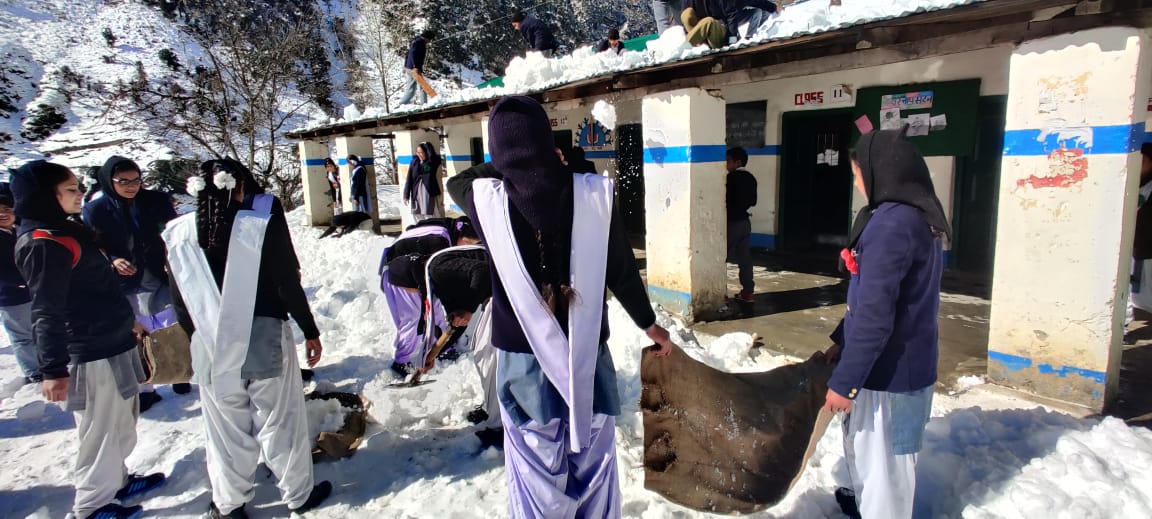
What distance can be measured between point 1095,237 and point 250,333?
4.66 m

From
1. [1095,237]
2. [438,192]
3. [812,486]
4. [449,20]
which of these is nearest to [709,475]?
[812,486]

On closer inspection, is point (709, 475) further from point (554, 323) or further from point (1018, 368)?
point (1018, 368)

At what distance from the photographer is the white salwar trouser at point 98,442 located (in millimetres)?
3004

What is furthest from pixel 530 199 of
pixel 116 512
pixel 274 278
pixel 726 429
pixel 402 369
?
pixel 402 369

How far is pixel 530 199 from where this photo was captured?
1.94 meters

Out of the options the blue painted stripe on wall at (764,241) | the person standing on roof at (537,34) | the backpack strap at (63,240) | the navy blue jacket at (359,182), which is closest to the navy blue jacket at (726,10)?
the blue painted stripe on wall at (764,241)

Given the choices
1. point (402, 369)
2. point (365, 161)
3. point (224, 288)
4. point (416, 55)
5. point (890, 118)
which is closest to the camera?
point (224, 288)

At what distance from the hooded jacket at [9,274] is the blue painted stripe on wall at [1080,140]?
24.3ft

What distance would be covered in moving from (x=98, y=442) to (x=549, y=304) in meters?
2.73

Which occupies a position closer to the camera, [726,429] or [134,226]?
[726,429]

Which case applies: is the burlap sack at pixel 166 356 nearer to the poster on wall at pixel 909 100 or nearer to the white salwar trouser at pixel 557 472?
the white salwar trouser at pixel 557 472

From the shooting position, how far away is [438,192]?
9578 mm

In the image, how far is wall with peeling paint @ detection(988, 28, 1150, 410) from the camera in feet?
10.8

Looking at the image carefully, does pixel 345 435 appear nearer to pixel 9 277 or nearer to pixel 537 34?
pixel 9 277
